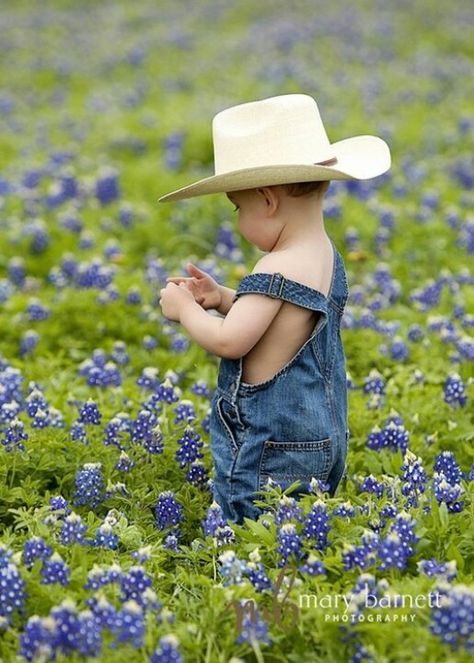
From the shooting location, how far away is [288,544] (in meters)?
3.53

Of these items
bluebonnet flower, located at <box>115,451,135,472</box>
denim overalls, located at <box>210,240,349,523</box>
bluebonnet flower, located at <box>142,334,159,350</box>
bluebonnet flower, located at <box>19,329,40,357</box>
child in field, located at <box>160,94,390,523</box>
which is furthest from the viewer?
bluebonnet flower, located at <box>19,329,40,357</box>

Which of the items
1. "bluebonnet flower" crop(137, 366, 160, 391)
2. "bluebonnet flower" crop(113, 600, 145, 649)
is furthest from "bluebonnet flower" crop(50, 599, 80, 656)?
"bluebonnet flower" crop(137, 366, 160, 391)

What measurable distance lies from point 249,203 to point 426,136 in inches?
324

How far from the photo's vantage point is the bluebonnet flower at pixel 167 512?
4172 mm

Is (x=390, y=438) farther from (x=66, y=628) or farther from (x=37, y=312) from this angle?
(x=37, y=312)

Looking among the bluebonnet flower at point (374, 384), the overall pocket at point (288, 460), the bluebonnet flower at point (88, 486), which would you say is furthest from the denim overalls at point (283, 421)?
the bluebonnet flower at point (374, 384)

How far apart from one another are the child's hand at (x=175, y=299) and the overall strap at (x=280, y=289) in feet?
0.90

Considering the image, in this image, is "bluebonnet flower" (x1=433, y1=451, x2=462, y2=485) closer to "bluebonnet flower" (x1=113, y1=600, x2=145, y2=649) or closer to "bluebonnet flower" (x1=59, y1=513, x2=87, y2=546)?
"bluebonnet flower" (x1=59, y1=513, x2=87, y2=546)

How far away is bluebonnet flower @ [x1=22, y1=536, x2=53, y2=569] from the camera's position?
3533 millimetres

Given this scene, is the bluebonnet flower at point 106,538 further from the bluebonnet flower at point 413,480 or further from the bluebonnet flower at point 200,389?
the bluebonnet flower at point 200,389

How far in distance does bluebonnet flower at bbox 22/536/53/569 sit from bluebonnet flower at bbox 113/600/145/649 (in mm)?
514

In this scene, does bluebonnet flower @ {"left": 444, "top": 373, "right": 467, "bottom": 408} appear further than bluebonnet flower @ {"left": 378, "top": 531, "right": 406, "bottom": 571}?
Yes

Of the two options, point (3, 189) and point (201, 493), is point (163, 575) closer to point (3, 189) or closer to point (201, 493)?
point (201, 493)

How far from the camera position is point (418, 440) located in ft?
16.6
